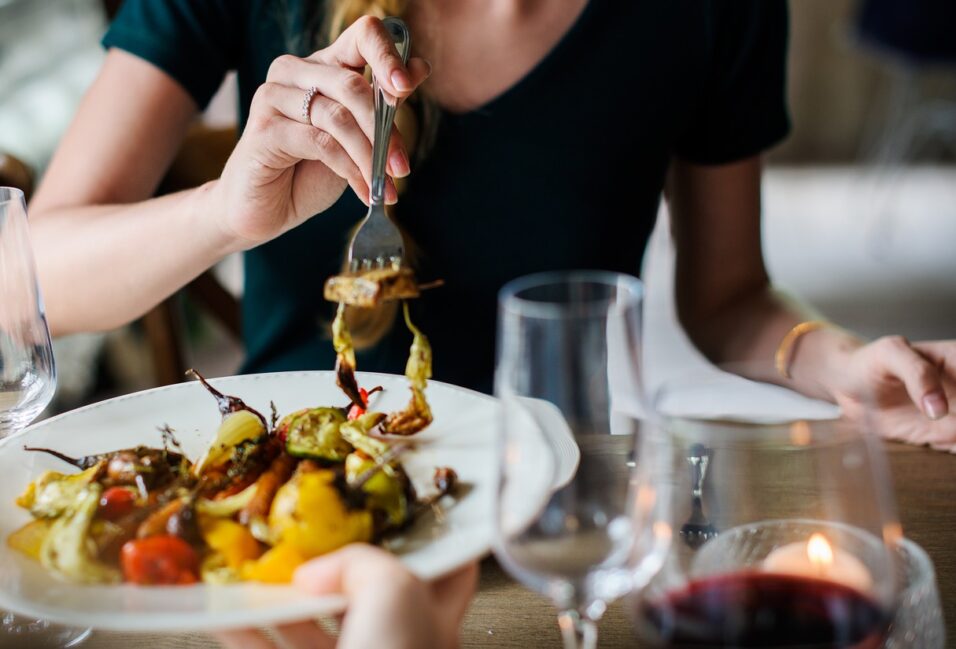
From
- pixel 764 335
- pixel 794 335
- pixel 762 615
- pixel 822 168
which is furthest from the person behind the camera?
pixel 822 168

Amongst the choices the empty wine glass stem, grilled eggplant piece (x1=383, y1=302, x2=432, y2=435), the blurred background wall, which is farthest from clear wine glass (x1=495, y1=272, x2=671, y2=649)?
the blurred background wall

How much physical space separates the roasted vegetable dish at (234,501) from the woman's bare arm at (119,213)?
284mm

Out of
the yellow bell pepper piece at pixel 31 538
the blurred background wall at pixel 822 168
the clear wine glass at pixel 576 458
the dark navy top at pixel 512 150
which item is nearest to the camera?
the clear wine glass at pixel 576 458

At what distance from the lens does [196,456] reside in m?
0.67

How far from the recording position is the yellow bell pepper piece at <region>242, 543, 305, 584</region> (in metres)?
0.52

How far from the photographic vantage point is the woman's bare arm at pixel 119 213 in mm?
918

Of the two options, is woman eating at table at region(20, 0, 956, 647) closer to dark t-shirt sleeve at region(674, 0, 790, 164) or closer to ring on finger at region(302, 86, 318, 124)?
dark t-shirt sleeve at region(674, 0, 790, 164)

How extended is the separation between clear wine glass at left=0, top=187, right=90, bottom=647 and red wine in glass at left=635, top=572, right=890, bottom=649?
439 mm

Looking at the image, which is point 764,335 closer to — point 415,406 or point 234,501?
point 415,406

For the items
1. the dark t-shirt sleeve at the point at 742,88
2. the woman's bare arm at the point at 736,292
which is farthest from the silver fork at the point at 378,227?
the dark t-shirt sleeve at the point at 742,88

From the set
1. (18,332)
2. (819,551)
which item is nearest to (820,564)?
(819,551)

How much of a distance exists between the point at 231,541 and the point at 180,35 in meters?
0.71

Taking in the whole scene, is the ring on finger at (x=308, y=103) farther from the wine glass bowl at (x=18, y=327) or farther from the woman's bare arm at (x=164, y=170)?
the wine glass bowl at (x=18, y=327)

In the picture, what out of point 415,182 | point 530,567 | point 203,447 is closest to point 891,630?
point 530,567
